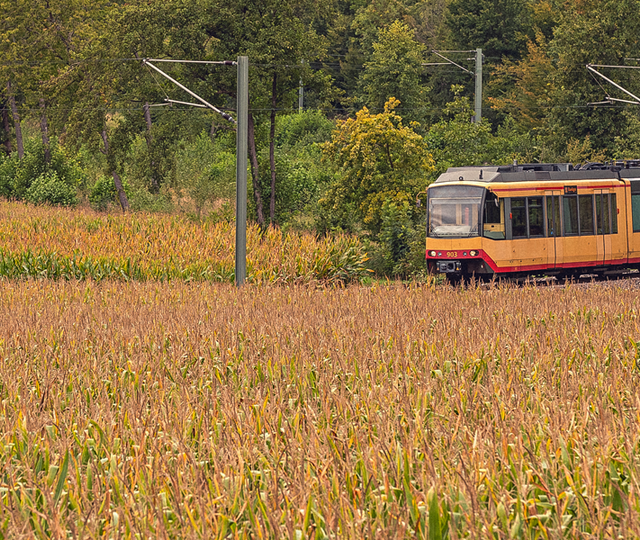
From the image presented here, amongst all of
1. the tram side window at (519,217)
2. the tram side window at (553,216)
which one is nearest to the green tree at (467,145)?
the tram side window at (553,216)

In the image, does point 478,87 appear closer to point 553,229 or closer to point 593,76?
point 593,76

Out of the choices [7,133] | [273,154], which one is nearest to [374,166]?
[273,154]

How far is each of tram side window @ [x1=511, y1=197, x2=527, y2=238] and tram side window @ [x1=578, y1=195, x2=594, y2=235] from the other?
5.94 feet

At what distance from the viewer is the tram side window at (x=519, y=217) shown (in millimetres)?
21281

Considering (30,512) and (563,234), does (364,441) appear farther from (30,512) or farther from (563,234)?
(563,234)

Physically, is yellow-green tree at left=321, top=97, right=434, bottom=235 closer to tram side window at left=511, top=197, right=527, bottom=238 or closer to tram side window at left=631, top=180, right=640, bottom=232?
tram side window at left=631, top=180, right=640, bottom=232

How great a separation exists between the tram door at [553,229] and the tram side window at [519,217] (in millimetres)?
695

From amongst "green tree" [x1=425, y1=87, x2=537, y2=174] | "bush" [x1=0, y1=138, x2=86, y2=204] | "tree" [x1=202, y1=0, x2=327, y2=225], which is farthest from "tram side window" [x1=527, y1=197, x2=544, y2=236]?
"bush" [x1=0, y1=138, x2=86, y2=204]

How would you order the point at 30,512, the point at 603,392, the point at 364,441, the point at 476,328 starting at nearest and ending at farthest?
the point at 30,512, the point at 364,441, the point at 603,392, the point at 476,328

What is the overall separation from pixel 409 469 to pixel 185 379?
301 centimetres

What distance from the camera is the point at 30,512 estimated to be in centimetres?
390

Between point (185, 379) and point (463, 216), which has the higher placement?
point (463, 216)

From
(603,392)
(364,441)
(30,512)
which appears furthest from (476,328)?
(30,512)

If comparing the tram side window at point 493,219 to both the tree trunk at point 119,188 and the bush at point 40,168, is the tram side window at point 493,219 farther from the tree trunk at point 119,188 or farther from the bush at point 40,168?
the bush at point 40,168
